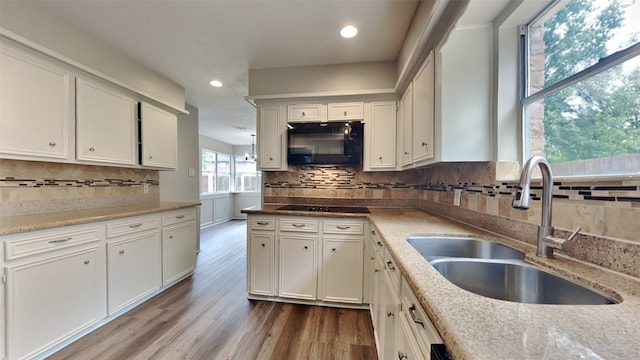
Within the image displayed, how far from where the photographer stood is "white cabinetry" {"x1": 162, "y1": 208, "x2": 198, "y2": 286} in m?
2.64

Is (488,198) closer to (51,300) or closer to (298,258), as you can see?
(298,258)

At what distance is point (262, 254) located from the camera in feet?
7.93

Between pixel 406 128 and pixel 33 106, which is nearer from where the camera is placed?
pixel 33 106

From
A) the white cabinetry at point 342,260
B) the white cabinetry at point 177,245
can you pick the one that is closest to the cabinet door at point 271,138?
the white cabinetry at point 342,260

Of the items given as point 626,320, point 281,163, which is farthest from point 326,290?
A: point 626,320

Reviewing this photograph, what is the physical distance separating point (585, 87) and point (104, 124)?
3.36 metres

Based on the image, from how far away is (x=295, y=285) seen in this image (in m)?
2.36

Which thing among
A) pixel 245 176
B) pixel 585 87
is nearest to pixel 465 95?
pixel 585 87

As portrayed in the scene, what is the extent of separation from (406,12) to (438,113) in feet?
2.95

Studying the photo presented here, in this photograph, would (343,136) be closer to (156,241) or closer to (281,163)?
(281,163)

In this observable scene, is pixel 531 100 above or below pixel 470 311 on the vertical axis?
above

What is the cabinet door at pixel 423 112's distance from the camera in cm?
162

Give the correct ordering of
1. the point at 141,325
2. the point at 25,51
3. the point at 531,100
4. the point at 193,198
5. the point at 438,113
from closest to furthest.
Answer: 1. the point at 531,100
2. the point at 438,113
3. the point at 25,51
4. the point at 141,325
5. the point at 193,198

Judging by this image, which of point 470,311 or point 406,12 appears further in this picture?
point 406,12
